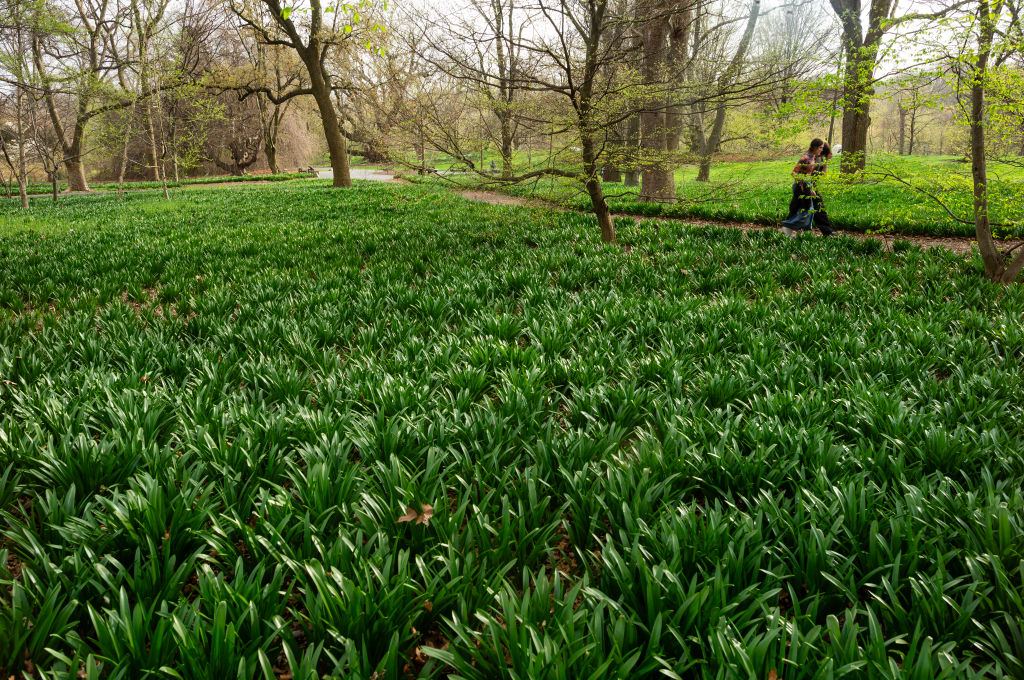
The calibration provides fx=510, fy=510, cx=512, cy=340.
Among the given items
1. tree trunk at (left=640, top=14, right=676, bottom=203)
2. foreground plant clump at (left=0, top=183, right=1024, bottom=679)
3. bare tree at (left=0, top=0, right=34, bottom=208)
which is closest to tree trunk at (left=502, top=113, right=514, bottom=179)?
tree trunk at (left=640, top=14, right=676, bottom=203)

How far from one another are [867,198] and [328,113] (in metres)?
17.4

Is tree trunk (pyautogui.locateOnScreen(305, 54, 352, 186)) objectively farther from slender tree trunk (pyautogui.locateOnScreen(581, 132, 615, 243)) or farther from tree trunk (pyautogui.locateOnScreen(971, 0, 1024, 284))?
tree trunk (pyautogui.locateOnScreen(971, 0, 1024, 284))

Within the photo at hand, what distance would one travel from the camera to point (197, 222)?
1162 cm

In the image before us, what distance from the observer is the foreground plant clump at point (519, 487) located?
4.63ft

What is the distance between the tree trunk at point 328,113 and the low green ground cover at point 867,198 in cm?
1211

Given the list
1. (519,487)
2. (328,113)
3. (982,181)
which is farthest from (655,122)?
(328,113)

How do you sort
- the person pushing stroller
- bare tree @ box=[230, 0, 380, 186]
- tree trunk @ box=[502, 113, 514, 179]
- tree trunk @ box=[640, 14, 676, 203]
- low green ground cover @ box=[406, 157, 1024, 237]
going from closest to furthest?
low green ground cover @ box=[406, 157, 1024, 237], tree trunk @ box=[640, 14, 676, 203], tree trunk @ box=[502, 113, 514, 179], the person pushing stroller, bare tree @ box=[230, 0, 380, 186]

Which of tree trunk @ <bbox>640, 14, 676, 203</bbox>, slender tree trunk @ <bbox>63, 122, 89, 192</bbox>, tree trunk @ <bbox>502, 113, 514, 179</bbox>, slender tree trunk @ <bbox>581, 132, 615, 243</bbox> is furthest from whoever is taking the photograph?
slender tree trunk @ <bbox>63, 122, 89, 192</bbox>

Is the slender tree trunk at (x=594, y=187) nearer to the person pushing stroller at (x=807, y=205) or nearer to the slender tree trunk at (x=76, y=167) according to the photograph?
the person pushing stroller at (x=807, y=205)

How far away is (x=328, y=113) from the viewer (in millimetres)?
18922

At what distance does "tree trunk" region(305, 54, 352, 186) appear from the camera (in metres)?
18.5

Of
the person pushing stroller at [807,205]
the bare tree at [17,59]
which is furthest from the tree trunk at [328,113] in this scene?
the person pushing stroller at [807,205]

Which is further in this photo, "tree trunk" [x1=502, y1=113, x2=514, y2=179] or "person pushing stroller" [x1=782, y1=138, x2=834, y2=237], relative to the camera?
"person pushing stroller" [x1=782, y1=138, x2=834, y2=237]

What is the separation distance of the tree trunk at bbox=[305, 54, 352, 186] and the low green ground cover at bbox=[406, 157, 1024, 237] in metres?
12.1
